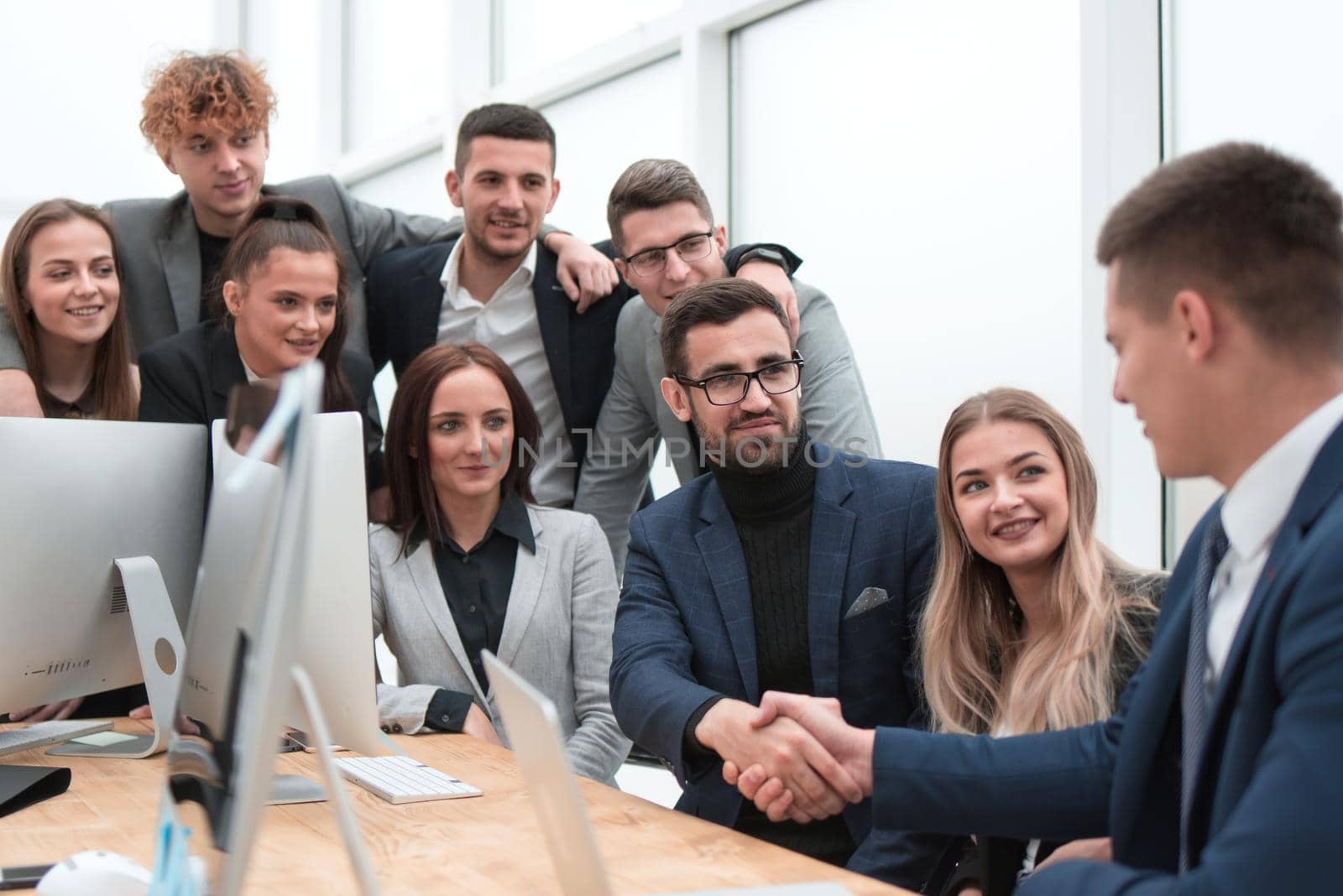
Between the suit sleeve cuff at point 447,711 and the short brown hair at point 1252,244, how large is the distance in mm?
1400

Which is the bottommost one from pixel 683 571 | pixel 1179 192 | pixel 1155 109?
pixel 683 571

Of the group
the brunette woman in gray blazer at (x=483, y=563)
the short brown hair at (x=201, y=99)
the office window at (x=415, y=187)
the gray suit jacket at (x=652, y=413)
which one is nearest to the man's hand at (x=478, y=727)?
the brunette woman in gray blazer at (x=483, y=563)

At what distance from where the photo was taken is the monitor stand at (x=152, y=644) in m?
1.80

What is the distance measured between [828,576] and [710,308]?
51cm

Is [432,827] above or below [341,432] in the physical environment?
below

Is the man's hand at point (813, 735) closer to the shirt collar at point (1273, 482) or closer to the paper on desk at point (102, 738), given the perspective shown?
the shirt collar at point (1273, 482)

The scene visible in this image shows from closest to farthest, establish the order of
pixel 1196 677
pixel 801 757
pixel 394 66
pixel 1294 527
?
pixel 1294 527 → pixel 1196 677 → pixel 801 757 → pixel 394 66

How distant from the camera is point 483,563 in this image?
2467mm

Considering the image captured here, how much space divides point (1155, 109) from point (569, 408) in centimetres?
157

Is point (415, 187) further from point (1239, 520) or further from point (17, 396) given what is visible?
point (1239, 520)

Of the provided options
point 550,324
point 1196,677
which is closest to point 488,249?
point 550,324

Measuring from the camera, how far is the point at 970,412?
1967mm

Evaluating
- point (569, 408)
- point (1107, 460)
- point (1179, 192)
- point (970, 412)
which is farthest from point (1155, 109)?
point (1179, 192)

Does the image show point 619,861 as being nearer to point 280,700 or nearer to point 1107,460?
point 280,700
